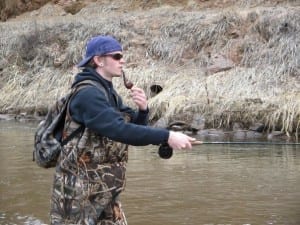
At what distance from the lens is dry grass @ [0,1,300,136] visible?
1628cm

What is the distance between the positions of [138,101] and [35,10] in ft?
90.0

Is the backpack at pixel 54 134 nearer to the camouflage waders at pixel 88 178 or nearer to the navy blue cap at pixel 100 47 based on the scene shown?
the camouflage waders at pixel 88 178

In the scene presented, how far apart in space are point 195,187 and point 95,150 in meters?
5.28

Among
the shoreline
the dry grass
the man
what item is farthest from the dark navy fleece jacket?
the dry grass

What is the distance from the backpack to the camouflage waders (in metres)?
0.04

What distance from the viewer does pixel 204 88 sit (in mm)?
17594

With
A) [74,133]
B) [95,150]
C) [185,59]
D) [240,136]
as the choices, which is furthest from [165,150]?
[185,59]

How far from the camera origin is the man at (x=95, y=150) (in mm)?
4008

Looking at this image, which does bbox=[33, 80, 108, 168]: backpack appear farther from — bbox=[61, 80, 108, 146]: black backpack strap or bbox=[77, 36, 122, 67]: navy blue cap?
bbox=[77, 36, 122, 67]: navy blue cap

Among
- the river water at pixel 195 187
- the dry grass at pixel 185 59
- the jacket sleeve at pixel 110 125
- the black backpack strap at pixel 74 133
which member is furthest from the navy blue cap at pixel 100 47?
the dry grass at pixel 185 59

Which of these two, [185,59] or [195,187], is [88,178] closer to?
[195,187]

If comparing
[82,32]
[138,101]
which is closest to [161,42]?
[82,32]

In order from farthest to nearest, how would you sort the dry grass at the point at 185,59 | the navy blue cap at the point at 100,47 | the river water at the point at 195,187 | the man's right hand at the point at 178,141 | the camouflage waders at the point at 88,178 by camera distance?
the dry grass at the point at 185,59, the river water at the point at 195,187, the navy blue cap at the point at 100,47, the camouflage waders at the point at 88,178, the man's right hand at the point at 178,141

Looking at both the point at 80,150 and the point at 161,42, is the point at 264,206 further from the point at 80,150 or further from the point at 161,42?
the point at 161,42
